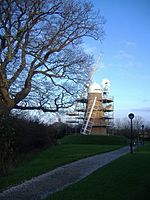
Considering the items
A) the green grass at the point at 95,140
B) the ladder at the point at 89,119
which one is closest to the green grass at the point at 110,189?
the green grass at the point at 95,140

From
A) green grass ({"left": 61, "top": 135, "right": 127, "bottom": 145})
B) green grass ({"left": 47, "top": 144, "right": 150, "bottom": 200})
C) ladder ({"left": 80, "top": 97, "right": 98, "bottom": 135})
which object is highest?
ladder ({"left": 80, "top": 97, "right": 98, "bottom": 135})

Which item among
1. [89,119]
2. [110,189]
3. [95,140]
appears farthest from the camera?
[89,119]

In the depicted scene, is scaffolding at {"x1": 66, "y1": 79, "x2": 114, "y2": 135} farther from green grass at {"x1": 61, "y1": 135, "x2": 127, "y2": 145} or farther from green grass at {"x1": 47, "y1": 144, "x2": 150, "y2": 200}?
green grass at {"x1": 47, "y1": 144, "x2": 150, "y2": 200}

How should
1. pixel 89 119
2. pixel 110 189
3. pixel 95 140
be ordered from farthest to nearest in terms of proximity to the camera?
pixel 89 119 < pixel 95 140 < pixel 110 189

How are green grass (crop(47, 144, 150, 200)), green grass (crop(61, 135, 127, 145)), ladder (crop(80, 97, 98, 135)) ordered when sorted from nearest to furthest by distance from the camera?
1. green grass (crop(47, 144, 150, 200))
2. green grass (crop(61, 135, 127, 145))
3. ladder (crop(80, 97, 98, 135))

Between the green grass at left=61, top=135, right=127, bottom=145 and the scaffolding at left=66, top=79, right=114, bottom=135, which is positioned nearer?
the green grass at left=61, top=135, right=127, bottom=145

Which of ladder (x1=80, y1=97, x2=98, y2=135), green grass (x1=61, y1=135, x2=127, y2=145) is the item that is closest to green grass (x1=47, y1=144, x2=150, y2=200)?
green grass (x1=61, y1=135, x2=127, y2=145)

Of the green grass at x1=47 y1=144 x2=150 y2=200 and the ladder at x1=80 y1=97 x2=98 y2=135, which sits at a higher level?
the ladder at x1=80 y1=97 x2=98 y2=135

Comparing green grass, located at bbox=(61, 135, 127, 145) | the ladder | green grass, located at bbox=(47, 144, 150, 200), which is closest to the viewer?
green grass, located at bbox=(47, 144, 150, 200)

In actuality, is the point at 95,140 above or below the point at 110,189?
above

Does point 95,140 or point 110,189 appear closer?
point 110,189

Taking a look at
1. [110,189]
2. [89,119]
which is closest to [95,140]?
[89,119]

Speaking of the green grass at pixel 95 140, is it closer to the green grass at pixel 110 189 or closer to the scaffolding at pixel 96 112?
the scaffolding at pixel 96 112

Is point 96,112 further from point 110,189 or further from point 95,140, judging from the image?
point 110,189
